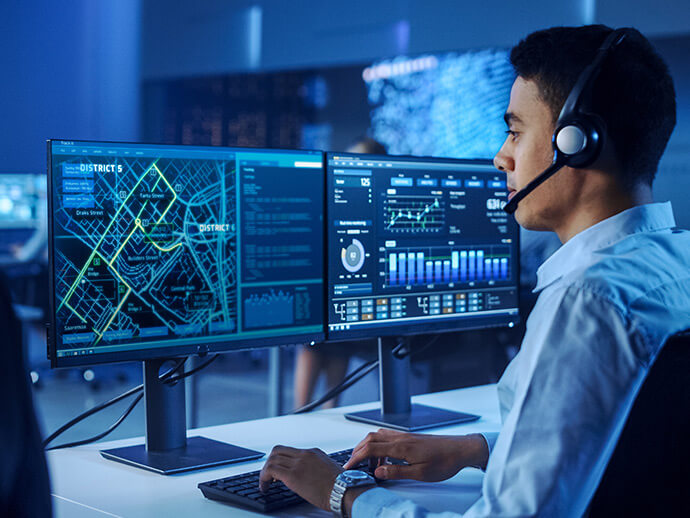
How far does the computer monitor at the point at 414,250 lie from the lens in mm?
1657

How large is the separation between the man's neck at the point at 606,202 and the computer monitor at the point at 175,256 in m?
0.63

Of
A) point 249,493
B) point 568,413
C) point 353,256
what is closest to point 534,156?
point 568,413

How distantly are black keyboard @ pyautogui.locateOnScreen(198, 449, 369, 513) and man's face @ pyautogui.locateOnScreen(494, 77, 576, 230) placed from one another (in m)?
0.55

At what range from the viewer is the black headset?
1.07 m

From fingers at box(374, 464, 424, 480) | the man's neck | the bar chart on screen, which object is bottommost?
fingers at box(374, 464, 424, 480)

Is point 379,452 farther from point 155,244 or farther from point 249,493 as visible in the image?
point 155,244

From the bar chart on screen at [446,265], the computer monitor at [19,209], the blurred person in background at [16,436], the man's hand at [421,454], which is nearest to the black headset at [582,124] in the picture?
the man's hand at [421,454]

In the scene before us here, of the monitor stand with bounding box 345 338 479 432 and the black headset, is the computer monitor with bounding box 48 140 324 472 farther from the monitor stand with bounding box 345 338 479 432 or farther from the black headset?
the black headset

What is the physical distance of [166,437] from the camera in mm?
1464

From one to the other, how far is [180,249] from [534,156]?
2.11ft

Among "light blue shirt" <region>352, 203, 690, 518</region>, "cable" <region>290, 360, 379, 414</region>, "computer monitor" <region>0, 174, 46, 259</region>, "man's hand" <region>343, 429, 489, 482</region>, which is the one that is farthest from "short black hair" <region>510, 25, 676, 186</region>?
"computer monitor" <region>0, 174, 46, 259</region>

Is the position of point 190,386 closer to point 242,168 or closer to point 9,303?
point 242,168

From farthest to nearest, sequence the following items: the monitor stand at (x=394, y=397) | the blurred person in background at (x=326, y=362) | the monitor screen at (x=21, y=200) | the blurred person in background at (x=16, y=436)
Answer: the monitor screen at (x=21, y=200)
the blurred person in background at (x=326, y=362)
the monitor stand at (x=394, y=397)
the blurred person in background at (x=16, y=436)

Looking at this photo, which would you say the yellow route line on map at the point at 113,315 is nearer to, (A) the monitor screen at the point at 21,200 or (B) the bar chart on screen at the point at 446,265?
(B) the bar chart on screen at the point at 446,265
